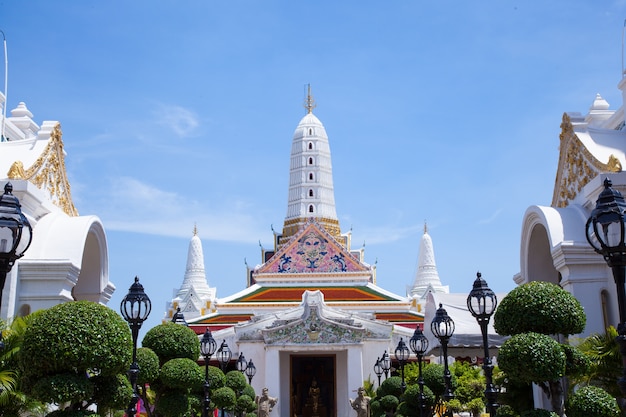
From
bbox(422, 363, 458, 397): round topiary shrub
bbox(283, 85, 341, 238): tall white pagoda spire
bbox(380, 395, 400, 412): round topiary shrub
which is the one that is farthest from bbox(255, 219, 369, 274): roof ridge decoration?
bbox(422, 363, 458, 397): round topiary shrub

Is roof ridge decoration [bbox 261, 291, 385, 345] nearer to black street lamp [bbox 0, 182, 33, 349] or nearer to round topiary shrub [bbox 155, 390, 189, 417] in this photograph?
round topiary shrub [bbox 155, 390, 189, 417]

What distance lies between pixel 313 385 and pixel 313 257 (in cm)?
828

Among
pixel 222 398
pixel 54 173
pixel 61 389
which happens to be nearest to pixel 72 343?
pixel 61 389

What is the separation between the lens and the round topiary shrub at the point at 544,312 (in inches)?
444

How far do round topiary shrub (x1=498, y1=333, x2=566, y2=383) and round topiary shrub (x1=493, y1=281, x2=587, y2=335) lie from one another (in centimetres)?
76

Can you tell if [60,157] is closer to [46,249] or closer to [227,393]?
[46,249]

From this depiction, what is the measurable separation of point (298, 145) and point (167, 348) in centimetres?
4022

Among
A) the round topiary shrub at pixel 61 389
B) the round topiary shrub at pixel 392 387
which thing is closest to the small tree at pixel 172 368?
the round topiary shrub at pixel 61 389

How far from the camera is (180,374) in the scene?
14414mm

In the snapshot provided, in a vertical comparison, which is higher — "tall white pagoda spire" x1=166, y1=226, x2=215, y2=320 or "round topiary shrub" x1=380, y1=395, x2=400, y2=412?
"tall white pagoda spire" x1=166, y1=226, x2=215, y2=320

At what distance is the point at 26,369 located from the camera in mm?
9266

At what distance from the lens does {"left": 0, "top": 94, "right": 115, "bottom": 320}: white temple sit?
15133mm

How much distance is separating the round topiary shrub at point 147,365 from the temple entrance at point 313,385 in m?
26.8

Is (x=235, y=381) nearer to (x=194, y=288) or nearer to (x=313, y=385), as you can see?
(x=313, y=385)
